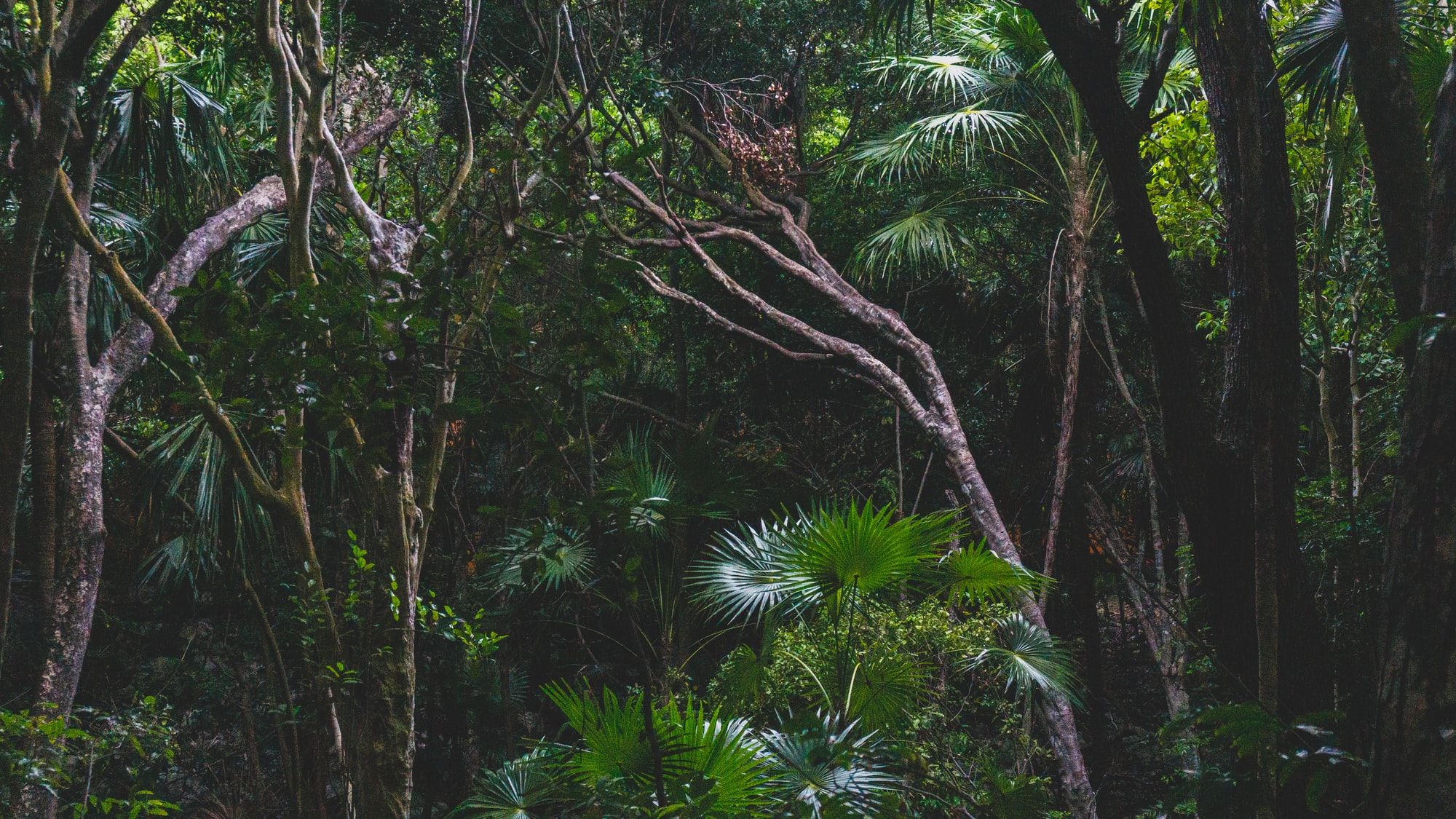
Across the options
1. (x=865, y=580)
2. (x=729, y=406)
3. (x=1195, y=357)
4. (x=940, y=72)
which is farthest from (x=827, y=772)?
(x=729, y=406)

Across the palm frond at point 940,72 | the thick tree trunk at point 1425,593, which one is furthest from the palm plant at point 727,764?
the palm frond at point 940,72

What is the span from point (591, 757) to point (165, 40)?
29.2ft

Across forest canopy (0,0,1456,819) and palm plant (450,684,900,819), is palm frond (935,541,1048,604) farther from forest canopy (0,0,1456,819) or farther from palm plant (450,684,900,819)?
palm plant (450,684,900,819)

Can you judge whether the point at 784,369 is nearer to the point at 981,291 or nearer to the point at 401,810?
the point at 981,291

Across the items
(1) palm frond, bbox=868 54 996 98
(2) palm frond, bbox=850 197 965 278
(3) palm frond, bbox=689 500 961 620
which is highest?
(1) palm frond, bbox=868 54 996 98

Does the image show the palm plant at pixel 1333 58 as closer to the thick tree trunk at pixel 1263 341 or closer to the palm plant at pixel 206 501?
the thick tree trunk at pixel 1263 341

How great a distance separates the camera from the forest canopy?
8.70 ft

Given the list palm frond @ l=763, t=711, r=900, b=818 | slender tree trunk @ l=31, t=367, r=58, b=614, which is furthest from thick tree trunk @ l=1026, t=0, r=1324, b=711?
slender tree trunk @ l=31, t=367, r=58, b=614

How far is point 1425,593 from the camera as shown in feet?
6.06

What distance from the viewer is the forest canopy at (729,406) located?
265 cm

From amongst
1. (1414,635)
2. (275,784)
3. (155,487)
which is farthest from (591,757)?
(275,784)

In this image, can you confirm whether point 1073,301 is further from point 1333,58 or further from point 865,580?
point 865,580

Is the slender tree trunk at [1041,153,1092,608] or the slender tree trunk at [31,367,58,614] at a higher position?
the slender tree trunk at [1041,153,1092,608]

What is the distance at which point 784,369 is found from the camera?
8859mm
